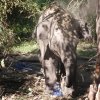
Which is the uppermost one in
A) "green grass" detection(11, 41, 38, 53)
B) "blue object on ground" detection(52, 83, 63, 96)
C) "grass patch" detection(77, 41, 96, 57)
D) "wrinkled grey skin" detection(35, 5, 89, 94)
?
"wrinkled grey skin" detection(35, 5, 89, 94)

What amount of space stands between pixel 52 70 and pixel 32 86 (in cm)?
74

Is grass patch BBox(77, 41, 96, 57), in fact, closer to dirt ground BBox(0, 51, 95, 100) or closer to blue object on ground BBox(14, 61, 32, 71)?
dirt ground BBox(0, 51, 95, 100)

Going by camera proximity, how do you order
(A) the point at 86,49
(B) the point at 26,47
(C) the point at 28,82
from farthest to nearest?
(B) the point at 26,47, (A) the point at 86,49, (C) the point at 28,82

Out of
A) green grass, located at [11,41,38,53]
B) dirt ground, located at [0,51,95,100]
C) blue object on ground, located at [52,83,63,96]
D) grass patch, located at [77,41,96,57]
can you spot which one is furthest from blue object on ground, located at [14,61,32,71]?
grass patch, located at [77,41,96,57]

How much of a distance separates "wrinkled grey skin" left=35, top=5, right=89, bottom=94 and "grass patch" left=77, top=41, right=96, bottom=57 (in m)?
3.48

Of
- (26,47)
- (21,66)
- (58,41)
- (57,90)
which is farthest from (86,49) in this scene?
(58,41)

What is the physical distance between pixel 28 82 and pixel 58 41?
5.21 ft

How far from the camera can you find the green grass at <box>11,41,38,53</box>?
12189mm

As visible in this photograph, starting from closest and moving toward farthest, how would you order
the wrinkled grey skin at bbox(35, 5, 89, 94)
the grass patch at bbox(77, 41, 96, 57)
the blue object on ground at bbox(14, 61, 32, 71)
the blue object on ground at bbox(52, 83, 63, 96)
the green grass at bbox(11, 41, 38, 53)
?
the wrinkled grey skin at bbox(35, 5, 89, 94) < the blue object on ground at bbox(52, 83, 63, 96) < the blue object on ground at bbox(14, 61, 32, 71) < the grass patch at bbox(77, 41, 96, 57) < the green grass at bbox(11, 41, 38, 53)

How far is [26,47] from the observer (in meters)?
12.6

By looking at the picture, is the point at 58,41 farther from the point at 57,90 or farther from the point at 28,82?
the point at 28,82

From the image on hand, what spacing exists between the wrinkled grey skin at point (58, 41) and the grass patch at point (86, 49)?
3481mm

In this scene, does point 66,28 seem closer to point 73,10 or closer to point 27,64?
point 73,10

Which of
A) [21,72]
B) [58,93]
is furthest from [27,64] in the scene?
[58,93]
